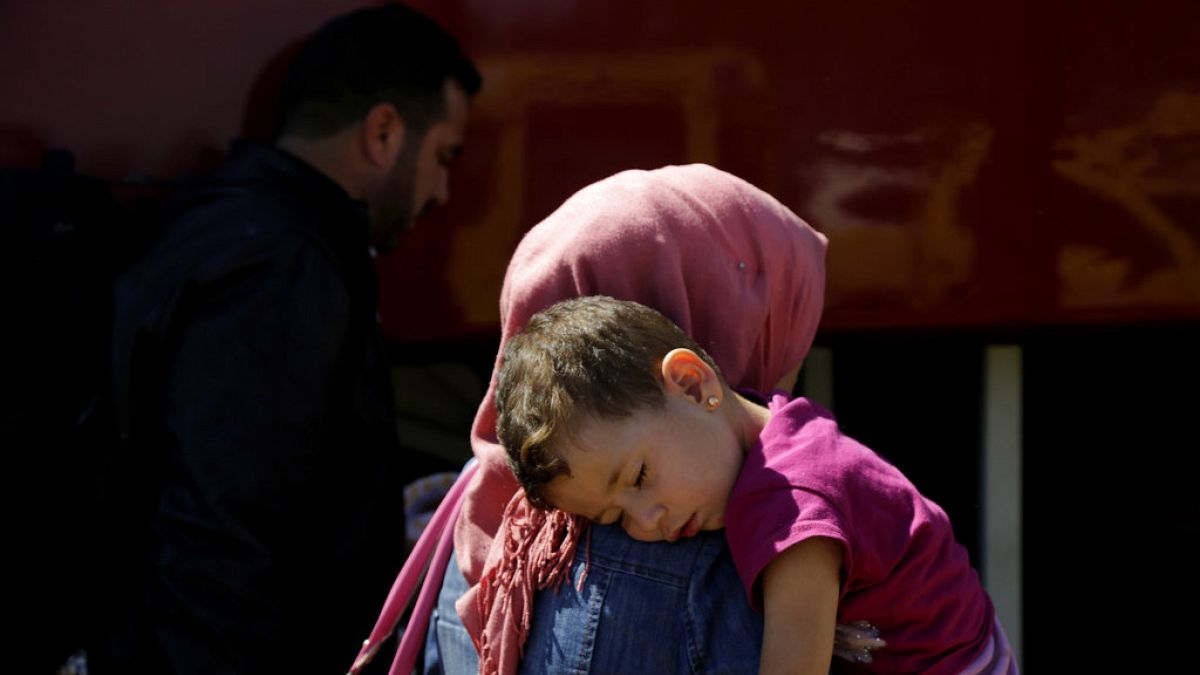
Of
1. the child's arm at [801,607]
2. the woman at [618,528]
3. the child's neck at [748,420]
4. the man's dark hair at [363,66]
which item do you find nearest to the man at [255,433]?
the man's dark hair at [363,66]

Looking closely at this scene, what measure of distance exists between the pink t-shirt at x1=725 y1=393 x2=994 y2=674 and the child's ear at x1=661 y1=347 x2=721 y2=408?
72mm

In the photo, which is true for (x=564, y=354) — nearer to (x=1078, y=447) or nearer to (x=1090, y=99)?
(x=1090, y=99)

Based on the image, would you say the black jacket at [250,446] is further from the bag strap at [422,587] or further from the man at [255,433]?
the bag strap at [422,587]

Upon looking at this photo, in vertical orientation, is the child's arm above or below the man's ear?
below

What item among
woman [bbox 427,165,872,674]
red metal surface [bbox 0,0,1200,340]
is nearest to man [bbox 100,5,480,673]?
red metal surface [bbox 0,0,1200,340]

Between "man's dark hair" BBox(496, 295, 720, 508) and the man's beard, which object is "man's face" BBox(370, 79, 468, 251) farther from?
"man's dark hair" BBox(496, 295, 720, 508)

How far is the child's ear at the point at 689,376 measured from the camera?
4.83 feet

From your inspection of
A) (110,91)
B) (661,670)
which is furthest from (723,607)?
(110,91)

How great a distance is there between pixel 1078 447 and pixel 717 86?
4.25 ft

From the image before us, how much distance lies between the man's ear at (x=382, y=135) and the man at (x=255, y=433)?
0.17 m

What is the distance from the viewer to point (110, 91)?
257 centimetres

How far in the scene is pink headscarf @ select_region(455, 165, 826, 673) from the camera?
1.59 m

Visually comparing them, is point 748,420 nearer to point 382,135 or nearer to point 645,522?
point 645,522

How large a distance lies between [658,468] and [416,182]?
1311mm
